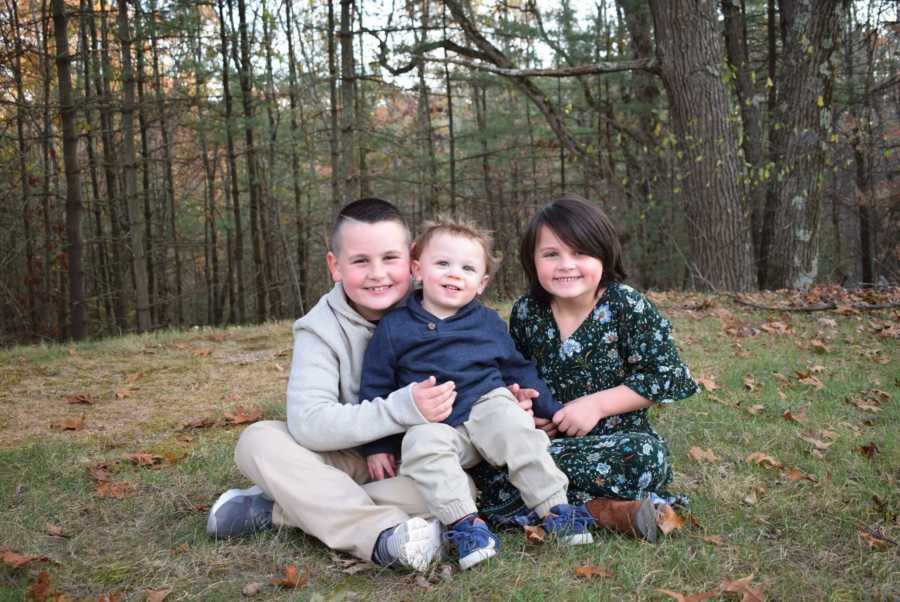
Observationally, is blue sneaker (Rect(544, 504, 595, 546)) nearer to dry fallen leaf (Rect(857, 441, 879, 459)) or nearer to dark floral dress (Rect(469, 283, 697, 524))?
dark floral dress (Rect(469, 283, 697, 524))

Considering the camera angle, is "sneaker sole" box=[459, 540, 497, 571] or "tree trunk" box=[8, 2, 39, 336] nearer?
"sneaker sole" box=[459, 540, 497, 571]

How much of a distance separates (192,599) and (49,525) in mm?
1000

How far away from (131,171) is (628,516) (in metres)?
10.3

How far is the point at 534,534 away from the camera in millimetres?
2416

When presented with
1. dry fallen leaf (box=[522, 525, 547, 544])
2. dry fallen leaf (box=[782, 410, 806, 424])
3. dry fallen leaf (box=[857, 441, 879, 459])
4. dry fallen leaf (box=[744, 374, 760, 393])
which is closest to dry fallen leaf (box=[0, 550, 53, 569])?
dry fallen leaf (box=[522, 525, 547, 544])

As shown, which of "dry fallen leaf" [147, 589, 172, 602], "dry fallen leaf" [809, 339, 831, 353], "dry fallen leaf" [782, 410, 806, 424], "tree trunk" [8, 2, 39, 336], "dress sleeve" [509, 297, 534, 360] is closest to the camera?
"dry fallen leaf" [147, 589, 172, 602]

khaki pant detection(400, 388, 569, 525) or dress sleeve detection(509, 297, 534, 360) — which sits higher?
dress sleeve detection(509, 297, 534, 360)

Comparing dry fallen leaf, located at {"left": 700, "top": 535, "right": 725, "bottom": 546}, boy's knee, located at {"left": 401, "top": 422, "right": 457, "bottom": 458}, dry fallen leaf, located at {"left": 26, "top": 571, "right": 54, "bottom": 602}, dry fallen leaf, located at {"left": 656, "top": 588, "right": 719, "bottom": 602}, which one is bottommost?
dry fallen leaf, located at {"left": 700, "top": 535, "right": 725, "bottom": 546}

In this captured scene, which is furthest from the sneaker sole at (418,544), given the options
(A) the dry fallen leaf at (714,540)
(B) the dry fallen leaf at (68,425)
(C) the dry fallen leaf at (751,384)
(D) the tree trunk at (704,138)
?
(D) the tree trunk at (704,138)

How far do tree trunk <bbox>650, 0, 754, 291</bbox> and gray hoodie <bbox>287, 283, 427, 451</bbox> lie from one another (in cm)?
624

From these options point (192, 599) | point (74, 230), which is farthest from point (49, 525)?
point (74, 230)

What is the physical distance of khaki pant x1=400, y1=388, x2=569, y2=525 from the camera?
239 centimetres

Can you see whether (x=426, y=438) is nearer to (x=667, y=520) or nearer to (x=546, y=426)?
(x=546, y=426)

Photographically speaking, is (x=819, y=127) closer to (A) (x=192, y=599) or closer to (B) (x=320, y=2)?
(A) (x=192, y=599)
